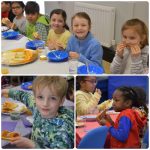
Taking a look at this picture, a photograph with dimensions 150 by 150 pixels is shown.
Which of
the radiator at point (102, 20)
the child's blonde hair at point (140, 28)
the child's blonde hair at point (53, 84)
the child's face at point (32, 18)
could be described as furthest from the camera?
the radiator at point (102, 20)

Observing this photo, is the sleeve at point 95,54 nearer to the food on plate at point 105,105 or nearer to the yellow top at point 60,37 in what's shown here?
the yellow top at point 60,37

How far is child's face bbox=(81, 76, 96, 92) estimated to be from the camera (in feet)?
2.81

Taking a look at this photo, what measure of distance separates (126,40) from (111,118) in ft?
1.04

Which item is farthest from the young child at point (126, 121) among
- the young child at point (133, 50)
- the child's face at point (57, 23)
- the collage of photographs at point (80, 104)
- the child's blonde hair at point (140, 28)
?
the child's face at point (57, 23)

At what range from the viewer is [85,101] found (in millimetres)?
876

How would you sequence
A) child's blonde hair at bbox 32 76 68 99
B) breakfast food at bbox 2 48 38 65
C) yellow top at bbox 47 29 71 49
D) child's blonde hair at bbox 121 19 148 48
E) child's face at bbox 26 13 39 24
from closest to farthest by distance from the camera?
child's blonde hair at bbox 32 76 68 99, child's blonde hair at bbox 121 19 148 48, breakfast food at bbox 2 48 38 65, child's face at bbox 26 13 39 24, yellow top at bbox 47 29 71 49

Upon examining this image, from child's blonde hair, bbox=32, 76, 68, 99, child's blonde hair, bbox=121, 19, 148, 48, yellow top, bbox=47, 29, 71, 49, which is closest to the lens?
child's blonde hair, bbox=32, 76, 68, 99

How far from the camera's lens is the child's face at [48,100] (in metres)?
0.87

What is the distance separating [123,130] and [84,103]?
151mm

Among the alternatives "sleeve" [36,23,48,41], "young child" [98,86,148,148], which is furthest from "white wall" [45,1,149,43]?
"young child" [98,86,148,148]

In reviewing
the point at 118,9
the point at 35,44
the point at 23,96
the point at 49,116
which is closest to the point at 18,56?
the point at 35,44

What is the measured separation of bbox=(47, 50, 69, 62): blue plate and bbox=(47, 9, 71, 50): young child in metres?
0.06

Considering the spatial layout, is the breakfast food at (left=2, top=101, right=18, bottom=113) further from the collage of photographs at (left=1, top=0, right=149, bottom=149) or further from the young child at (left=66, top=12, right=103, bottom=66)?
the young child at (left=66, top=12, right=103, bottom=66)

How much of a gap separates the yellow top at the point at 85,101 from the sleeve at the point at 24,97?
15 cm
